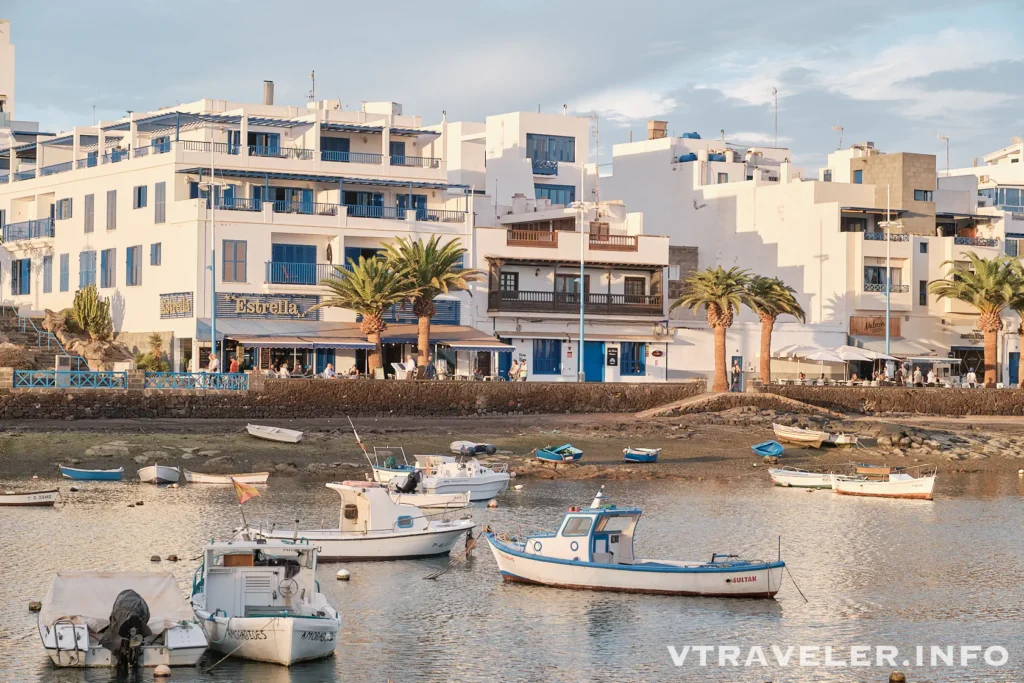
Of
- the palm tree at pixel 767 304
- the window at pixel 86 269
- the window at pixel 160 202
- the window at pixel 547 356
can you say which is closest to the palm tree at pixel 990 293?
the palm tree at pixel 767 304

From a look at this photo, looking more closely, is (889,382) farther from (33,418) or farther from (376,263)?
(33,418)

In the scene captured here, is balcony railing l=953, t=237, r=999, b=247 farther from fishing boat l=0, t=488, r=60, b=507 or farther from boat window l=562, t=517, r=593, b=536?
boat window l=562, t=517, r=593, b=536

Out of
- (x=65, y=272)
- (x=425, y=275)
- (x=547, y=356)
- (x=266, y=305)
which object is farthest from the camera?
(x=547, y=356)

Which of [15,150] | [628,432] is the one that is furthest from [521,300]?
[15,150]

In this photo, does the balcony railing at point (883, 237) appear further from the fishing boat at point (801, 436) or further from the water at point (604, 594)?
the water at point (604, 594)

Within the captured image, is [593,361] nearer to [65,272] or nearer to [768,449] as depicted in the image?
[768,449]

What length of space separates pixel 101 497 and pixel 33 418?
1681 centimetres

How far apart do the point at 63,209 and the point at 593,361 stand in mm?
30336

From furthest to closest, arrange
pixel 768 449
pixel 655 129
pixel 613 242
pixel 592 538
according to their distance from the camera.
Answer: pixel 655 129
pixel 613 242
pixel 768 449
pixel 592 538

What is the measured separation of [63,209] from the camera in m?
78.1

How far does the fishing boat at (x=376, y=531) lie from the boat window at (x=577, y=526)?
13.6 ft

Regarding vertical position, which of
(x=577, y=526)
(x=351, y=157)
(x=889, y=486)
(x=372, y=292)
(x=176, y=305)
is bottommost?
(x=889, y=486)

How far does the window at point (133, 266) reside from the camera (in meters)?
72.8

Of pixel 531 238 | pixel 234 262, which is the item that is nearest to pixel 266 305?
pixel 234 262
